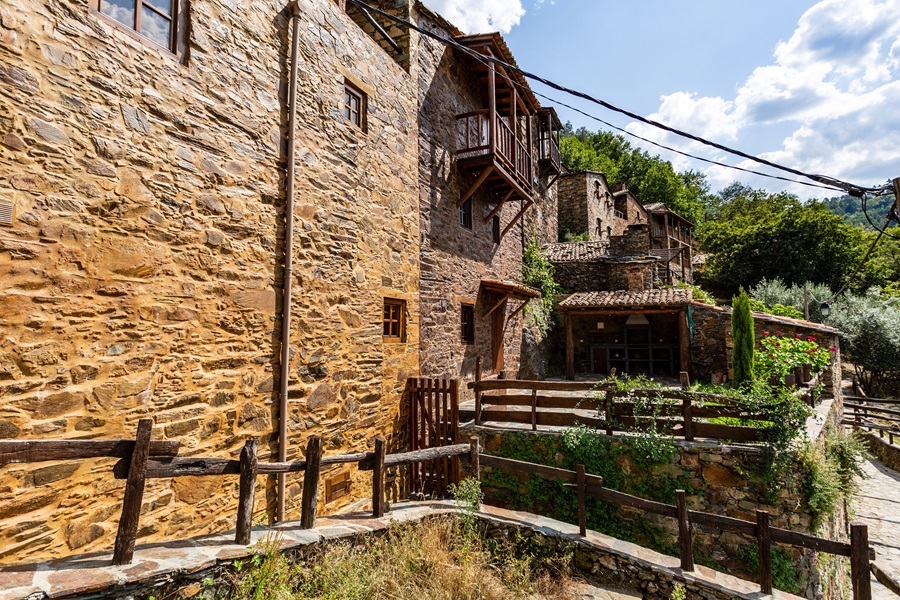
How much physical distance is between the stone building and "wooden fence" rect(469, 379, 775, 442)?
1.74 m

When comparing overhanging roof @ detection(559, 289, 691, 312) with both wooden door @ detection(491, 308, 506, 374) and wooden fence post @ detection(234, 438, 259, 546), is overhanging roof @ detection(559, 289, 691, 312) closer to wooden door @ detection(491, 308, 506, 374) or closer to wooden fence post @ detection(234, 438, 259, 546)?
wooden door @ detection(491, 308, 506, 374)

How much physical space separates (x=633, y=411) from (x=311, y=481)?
507cm

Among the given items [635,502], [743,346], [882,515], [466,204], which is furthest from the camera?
[466,204]

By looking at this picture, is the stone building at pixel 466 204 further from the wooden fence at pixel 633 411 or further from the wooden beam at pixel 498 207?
the wooden fence at pixel 633 411

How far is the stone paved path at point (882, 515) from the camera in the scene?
23.8ft

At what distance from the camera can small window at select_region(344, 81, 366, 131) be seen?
6.42 m

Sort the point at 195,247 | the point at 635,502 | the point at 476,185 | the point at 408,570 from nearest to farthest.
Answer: the point at 408,570 → the point at 195,247 → the point at 635,502 → the point at 476,185

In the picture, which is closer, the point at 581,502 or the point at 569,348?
the point at 581,502

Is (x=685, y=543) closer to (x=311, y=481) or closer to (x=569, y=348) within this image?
(x=311, y=481)

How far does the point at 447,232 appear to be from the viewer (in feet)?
30.8

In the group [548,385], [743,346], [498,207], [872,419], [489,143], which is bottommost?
[872,419]

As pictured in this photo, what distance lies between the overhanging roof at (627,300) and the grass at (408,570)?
9332 millimetres

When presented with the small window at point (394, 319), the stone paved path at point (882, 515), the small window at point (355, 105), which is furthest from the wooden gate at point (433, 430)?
the stone paved path at point (882, 515)

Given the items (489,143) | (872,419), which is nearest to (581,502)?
(489,143)
